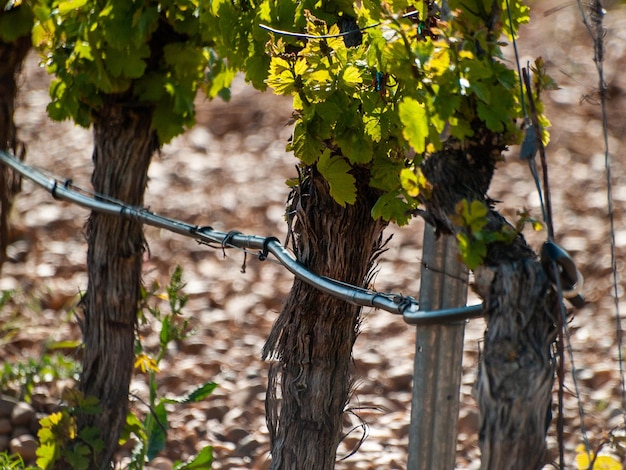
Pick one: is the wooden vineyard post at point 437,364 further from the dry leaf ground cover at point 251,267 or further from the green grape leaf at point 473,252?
the dry leaf ground cover at point 251,267

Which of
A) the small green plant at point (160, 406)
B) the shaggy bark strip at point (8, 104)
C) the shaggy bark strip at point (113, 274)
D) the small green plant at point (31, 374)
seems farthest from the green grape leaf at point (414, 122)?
the small green plant at point (31, 374)

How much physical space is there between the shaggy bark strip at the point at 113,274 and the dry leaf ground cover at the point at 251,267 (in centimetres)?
32

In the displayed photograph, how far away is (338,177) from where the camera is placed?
1.72 metres

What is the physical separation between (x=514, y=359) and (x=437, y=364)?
12.0 inches

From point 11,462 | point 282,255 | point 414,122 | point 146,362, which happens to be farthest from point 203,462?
point 414,122

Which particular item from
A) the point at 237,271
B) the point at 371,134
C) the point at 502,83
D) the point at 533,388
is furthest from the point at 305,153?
the point at 237,271

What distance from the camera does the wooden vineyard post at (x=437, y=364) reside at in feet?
4.97

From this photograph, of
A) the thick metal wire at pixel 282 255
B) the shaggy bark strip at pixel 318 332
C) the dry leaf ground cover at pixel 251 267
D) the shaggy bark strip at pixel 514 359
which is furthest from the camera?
the dry leaf ground cover at pixel 251 267

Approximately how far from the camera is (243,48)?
72.2 inches

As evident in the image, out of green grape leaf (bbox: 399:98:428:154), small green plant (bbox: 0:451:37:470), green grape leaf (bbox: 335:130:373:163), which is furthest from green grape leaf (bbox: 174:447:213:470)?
green grape leaf (bbox: 399:98:428:154)

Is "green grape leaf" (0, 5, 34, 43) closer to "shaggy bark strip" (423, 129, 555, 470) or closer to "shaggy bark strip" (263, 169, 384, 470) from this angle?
"shaggy bark strip" (263, 169, 384, 470)

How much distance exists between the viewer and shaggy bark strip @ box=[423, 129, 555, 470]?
122 cm

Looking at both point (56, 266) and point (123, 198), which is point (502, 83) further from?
point (56, 266)

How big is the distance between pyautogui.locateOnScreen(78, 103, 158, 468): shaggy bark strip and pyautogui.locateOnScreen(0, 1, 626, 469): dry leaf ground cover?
32cm
